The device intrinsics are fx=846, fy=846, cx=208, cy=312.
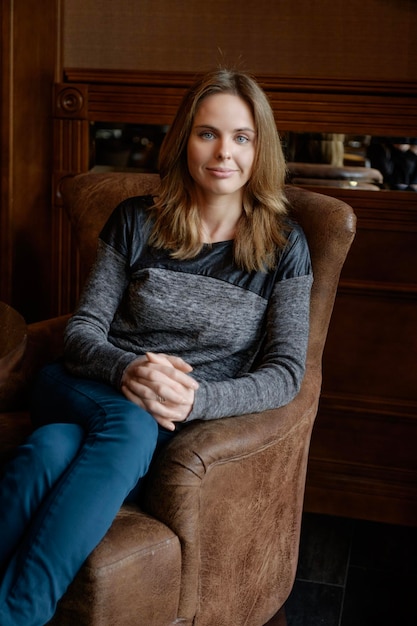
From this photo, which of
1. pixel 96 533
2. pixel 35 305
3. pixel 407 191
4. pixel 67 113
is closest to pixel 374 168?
pixel 407 191

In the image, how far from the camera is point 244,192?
2016 mm

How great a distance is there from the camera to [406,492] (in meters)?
2.65

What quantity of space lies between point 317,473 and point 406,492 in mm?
281

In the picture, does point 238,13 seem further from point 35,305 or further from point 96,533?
point 96,533

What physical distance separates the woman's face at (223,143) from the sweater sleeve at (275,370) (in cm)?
27

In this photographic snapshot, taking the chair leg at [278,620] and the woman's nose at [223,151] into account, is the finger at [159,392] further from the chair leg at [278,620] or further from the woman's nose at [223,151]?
the chair leg at [278,620]

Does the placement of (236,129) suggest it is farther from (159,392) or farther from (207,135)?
(159,392)

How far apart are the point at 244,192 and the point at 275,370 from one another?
46cm

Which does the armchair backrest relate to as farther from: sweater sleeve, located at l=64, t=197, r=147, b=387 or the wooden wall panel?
the wooden wall panel

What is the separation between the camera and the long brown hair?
1.94 m

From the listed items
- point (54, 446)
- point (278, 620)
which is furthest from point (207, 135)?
point (278, 620)

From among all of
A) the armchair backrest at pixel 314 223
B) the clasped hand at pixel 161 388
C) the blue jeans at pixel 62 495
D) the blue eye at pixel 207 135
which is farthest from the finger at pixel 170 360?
the blue eye at pixel 207 135

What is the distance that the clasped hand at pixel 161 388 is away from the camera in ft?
5.54

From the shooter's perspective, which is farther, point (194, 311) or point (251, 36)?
→ point (251, 36)
